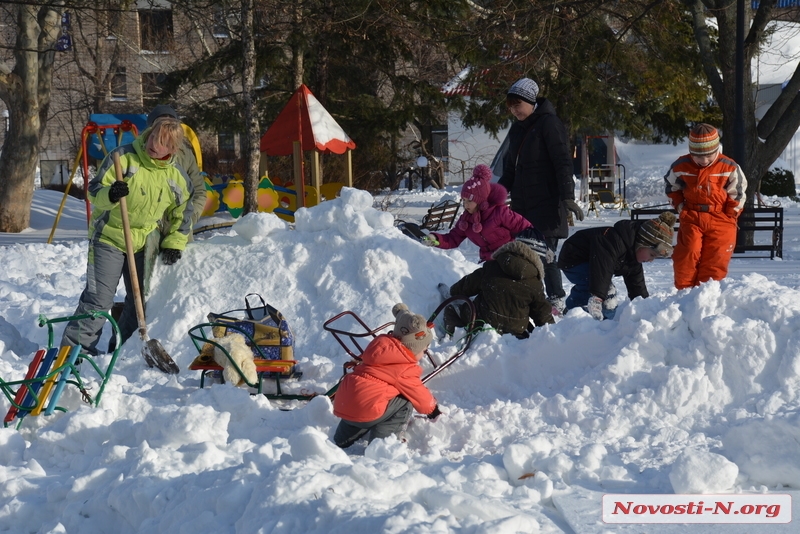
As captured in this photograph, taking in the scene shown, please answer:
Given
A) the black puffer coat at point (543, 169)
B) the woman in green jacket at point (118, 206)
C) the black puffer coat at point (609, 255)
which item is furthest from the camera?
the black puffer coat at point (543, 169)

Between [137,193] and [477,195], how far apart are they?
2.36 m

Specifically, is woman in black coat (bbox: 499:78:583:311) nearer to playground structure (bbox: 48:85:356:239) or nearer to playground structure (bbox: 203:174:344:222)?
playground structure (bbox: 48:85:356:239)

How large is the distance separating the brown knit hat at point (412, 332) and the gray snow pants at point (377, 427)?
27 cm

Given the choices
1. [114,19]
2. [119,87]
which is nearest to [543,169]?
[114,19]

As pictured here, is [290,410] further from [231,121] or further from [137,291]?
[231,121]

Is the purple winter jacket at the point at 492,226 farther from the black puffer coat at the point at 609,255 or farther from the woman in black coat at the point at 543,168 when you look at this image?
the black puffer coat at the point at 609,255

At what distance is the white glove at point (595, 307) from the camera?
232 inches

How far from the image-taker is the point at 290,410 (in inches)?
179

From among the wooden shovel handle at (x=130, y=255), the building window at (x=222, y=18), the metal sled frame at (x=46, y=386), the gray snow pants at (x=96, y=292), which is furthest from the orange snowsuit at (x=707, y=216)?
the building window at (x=222, y=18)

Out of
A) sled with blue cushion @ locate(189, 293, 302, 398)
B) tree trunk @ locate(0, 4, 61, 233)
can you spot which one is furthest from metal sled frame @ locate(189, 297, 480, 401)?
tree trunk @ locate(0, 4, 61, 233)

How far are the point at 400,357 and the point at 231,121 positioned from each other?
1400 cm

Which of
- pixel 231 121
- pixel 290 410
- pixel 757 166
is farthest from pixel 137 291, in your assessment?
pixel 231 121

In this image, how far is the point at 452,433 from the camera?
4.24m

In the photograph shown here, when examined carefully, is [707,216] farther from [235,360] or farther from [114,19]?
[114,19]
